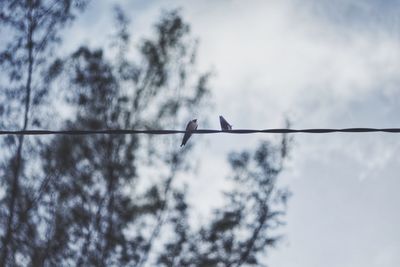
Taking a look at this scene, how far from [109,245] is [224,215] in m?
2.84

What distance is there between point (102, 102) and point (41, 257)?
362 centimetres

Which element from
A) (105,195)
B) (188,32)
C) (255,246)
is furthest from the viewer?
(188,32)

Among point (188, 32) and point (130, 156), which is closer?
point (130, 156)

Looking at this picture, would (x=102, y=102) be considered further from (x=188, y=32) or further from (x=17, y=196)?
(x=188, y=32)

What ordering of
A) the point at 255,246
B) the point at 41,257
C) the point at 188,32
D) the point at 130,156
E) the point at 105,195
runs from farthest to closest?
the point at 188,32 < the point at 255,246 < the point at 130,156 < the point at 105,195 < the point at 41,257

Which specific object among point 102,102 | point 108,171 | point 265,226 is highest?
point 102,102

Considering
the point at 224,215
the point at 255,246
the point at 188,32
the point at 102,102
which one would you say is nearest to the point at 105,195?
the point at 102,102

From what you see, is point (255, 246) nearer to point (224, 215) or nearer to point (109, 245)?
point (224, 215)

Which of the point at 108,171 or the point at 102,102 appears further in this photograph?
the point at 102,102

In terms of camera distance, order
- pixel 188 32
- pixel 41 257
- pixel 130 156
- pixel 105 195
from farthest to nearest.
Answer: pixel 188 32
pixel 130 156
pixel 105 195
pixel 41 257

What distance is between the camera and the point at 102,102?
9.33 m

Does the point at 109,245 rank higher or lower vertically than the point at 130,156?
lower

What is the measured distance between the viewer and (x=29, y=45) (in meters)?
9.12

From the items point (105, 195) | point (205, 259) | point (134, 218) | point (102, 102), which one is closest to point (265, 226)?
point (205, 259)
